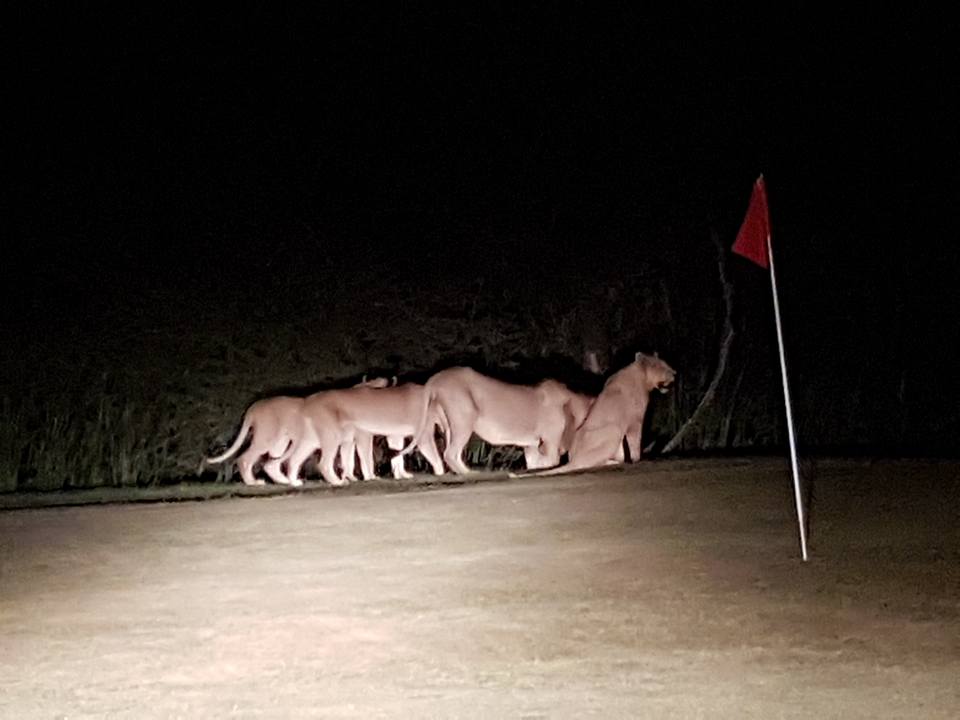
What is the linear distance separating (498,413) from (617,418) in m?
1.05

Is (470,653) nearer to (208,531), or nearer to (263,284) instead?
(208,531)

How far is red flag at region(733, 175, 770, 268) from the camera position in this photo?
823 cm

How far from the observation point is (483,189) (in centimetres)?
1738

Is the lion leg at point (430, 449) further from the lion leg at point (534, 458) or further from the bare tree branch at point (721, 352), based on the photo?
the bare tree branch at point (721, 352)

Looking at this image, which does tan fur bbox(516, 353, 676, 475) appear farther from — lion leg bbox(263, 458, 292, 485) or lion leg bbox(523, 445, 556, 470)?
lion leg bbox(263, 458, 292, 485)

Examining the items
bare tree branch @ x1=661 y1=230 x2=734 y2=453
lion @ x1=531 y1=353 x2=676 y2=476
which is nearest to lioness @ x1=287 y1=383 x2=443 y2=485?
lion @ x1=531 y1=353 x2=676 y2=476

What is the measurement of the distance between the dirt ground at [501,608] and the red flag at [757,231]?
5.63 ft

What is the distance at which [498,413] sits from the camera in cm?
1171

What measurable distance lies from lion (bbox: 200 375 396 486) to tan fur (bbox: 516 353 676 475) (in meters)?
2.04

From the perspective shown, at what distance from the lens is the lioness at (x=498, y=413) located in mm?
11641

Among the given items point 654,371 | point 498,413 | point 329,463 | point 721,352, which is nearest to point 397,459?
point 329,463

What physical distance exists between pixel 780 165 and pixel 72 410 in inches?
382

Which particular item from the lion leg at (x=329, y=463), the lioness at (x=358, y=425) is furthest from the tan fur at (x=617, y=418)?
the lion leg at (x=329, y=463)

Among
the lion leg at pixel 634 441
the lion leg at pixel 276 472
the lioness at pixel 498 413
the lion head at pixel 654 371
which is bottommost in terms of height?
the lion leg at pixel 276 472
